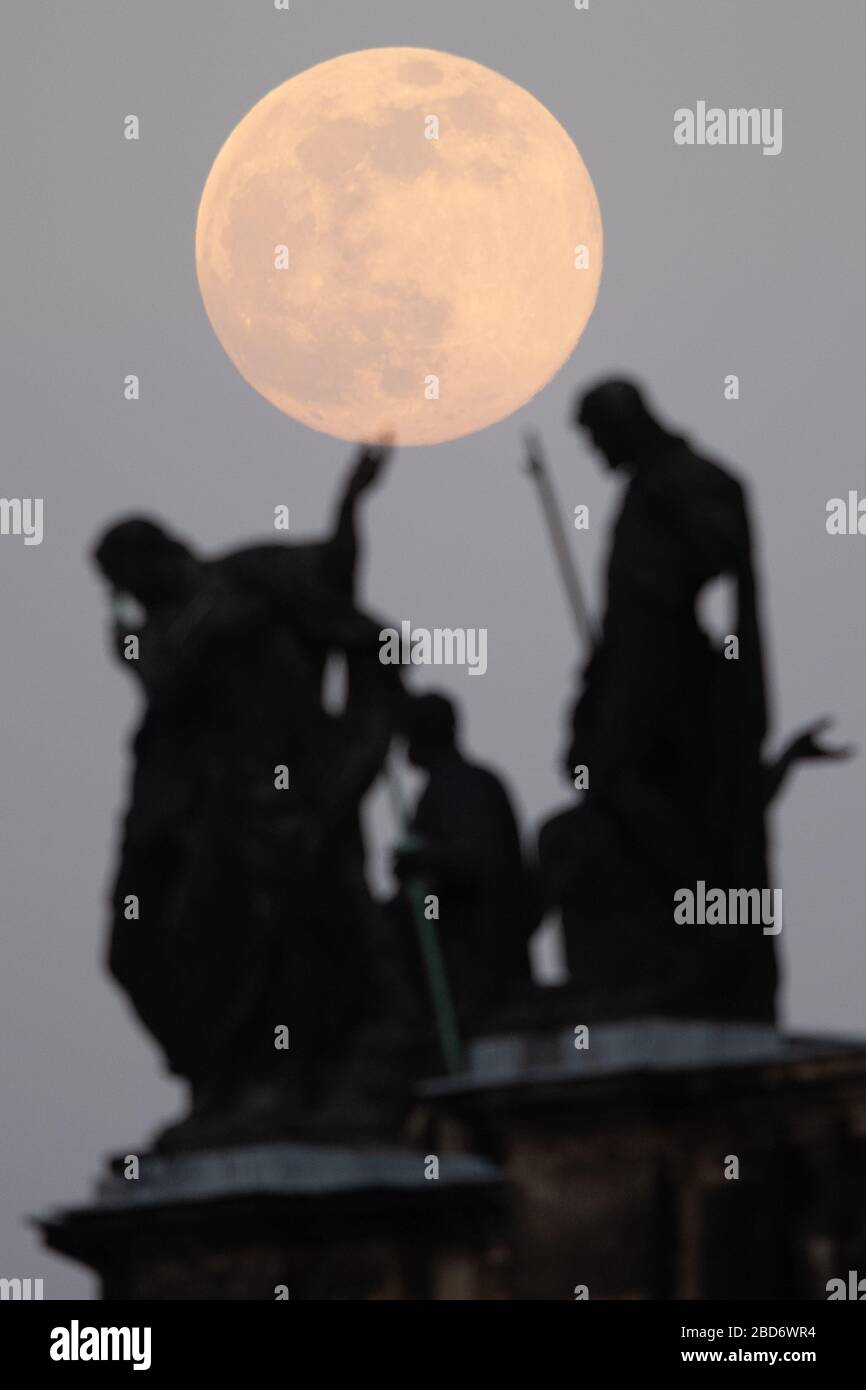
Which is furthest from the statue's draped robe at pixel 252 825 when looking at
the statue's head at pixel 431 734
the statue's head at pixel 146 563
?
the statue's head at pixel 431 734

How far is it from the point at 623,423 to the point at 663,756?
1418mm

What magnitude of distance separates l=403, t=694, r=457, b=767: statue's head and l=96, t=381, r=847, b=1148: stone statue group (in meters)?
1.49

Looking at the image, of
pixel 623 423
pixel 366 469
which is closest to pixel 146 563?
pixel 366 469

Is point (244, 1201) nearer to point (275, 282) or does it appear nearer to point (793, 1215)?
point (793, 1215)

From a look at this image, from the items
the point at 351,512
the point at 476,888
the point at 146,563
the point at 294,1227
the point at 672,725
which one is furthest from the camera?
the point at 476,888

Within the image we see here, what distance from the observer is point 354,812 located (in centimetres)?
2556

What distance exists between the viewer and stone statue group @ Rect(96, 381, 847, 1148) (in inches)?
993

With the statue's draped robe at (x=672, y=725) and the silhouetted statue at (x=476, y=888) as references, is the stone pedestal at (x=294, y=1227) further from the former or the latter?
the silhouetted statue at (x=476, y=888)

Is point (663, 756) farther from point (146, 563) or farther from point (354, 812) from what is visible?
point (146, 563)

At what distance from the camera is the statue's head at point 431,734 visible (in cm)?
2773

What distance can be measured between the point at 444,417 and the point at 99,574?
1.58 meters

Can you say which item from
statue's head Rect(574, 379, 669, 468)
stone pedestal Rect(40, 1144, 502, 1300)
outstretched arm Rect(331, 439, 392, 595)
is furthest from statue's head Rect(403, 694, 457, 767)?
stone pedestal Rect(40, 1144, 502, 1300)

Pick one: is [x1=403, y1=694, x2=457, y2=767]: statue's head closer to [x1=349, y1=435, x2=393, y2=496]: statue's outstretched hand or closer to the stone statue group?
the stone statue group
